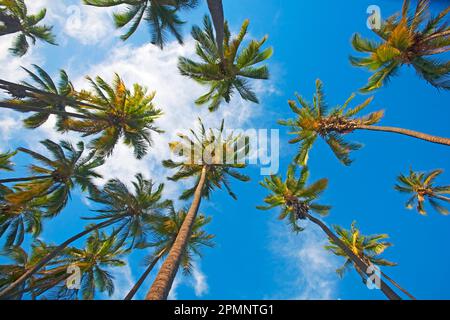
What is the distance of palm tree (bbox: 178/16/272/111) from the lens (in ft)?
44.3

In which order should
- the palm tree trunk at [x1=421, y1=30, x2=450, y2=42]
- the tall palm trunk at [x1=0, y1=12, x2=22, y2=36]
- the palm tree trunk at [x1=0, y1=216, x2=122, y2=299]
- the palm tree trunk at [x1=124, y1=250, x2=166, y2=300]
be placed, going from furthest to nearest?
the tall palm trunk at [x1=0, y1=12, x2=22, y2=36] → the palm tree trunk at [x1=421, y1=30, x2=450, y2=42] → the palm tree trunk at [x1=124, y1=250, x2=166, y2=300] → the palm tree trunk at [x1=0, y1=216, x2=122, y2=299]

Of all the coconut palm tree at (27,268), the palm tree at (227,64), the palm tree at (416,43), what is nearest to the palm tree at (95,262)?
the coconut palm tree at (27,268)

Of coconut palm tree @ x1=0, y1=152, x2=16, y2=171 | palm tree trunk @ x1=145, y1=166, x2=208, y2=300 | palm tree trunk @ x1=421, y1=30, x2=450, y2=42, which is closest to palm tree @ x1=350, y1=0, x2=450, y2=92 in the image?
palm tree trunk @ x1=421, y1=30, x2=450, y2=42

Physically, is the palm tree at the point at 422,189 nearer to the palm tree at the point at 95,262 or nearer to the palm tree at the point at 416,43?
the palm tree at the point at 416,43

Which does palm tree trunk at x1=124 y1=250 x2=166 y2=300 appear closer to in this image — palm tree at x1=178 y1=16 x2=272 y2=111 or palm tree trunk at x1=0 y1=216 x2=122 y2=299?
palm tree trunk at x1=0 y1=216 x2=122 y2=299

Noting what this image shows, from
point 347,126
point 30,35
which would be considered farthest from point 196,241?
point 30,35

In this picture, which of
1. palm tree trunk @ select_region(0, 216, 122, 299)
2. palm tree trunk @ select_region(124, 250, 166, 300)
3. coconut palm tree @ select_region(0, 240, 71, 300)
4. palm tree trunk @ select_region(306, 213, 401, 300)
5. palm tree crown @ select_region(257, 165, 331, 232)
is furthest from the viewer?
palm tree crown @ select_region(257, 165, 331, 232)

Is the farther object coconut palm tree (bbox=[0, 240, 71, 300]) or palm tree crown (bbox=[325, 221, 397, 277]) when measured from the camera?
palm tree crown (bbox=[325, 221, 397, 277])

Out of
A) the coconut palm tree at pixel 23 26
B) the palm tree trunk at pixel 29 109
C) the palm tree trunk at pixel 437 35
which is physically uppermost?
the coconut palm tree at pixel 23 26

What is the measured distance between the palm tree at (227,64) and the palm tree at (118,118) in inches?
141

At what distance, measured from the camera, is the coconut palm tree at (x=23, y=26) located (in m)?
15.2

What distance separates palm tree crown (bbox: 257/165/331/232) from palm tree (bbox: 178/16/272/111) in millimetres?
6165

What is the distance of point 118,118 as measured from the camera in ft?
49.9
